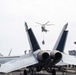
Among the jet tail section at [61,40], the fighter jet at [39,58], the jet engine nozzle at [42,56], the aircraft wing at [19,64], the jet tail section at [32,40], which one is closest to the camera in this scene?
the aircraft wing at [19,64]

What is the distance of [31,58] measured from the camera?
87.5 ft

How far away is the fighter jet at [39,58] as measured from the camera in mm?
24531

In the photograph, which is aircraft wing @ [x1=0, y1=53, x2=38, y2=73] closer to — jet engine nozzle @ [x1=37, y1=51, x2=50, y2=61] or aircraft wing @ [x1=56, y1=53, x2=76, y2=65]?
jet engine nozzle @ [x1=37, y1=51, x2=50, y2=61]

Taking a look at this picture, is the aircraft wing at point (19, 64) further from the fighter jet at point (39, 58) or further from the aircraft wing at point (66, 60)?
the aircraft wing at point (66, 60)

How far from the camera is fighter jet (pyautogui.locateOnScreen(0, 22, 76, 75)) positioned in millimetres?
24531

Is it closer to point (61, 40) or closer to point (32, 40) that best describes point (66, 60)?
point (61, 40)

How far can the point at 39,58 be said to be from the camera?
2542cm

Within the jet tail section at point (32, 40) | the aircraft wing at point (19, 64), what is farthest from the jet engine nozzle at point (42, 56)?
the jet tail section at point (32, 40)

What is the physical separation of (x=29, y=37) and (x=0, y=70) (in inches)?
265

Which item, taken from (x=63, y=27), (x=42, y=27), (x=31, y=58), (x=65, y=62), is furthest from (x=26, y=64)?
(x=42, y=27)

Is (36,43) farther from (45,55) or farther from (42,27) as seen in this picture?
(42,27)

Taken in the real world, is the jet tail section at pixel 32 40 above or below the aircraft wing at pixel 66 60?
above

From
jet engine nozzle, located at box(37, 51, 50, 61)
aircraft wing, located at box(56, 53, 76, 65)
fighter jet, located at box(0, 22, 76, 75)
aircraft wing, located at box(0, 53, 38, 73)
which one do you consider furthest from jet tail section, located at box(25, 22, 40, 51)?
aircraft wing, located at box(56, 53, 76, 65)

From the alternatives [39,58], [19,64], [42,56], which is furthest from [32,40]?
[19,64]
